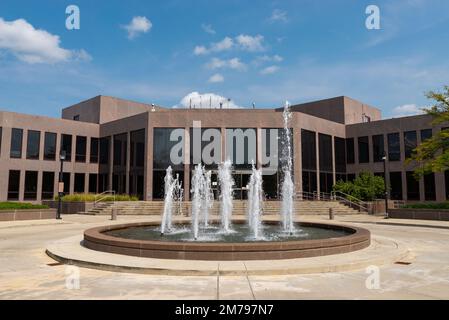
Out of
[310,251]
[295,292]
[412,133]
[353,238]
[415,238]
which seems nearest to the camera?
[295,292]

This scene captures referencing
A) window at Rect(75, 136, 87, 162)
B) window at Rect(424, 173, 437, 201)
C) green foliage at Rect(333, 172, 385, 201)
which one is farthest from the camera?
window at Rect(75, 136, 87, 162)

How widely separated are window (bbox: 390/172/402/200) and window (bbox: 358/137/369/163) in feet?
11.8

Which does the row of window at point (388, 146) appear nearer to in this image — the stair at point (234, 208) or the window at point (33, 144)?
the stair at point (234, 208)

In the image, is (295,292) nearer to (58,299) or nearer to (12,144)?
(58,299)

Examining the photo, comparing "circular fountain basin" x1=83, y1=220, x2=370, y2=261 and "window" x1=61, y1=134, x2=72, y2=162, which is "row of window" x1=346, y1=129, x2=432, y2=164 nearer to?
"circular fountain basin" x1=83, y1=220, x2=370, y2=261

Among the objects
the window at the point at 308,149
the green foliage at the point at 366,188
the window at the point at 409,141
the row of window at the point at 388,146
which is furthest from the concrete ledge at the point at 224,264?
the window at the point at 409,141

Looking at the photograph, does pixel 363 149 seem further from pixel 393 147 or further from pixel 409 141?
pixel 409 141

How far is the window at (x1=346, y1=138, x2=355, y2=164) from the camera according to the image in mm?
43219

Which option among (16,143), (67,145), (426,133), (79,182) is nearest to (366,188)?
(426,133)

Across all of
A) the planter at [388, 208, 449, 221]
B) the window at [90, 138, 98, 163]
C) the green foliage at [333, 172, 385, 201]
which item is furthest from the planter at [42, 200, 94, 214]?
the planter at [388, 208, 449, 221]

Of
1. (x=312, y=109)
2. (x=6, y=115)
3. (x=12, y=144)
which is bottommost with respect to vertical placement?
(x=12, y=144)

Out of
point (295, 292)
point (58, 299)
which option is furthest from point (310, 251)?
point (58, 299)

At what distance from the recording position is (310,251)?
383 inches

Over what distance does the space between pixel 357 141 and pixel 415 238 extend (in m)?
29.0
